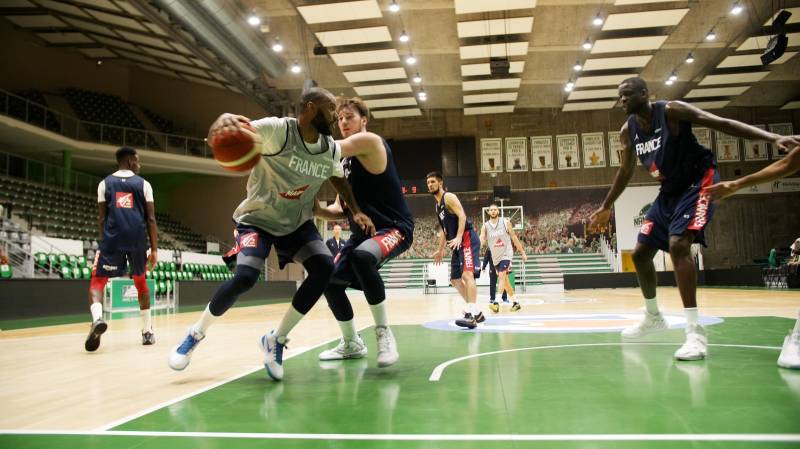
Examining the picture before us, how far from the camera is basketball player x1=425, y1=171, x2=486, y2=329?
237 inches

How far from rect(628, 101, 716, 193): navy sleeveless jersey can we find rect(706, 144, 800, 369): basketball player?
1.99 feet

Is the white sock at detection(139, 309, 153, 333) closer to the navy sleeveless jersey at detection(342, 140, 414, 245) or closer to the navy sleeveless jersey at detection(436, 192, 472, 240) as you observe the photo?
the navy sleeveless jersey at detection(342, 140, 414, 245)

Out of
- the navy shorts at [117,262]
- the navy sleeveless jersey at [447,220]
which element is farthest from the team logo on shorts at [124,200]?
the navy sleeveless jersey at [447,220]

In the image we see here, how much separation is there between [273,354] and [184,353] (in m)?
0.51

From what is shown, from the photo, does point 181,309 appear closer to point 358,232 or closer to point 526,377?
point 358,232

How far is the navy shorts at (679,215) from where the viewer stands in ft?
10.9

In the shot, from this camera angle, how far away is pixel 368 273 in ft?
10.7

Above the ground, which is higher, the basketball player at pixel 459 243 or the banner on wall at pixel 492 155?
the banner on wall at pixel 492 155

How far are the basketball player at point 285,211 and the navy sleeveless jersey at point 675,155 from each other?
207 cm

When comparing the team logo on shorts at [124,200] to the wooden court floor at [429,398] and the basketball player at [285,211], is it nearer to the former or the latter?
the wooden court floor at [429,398]

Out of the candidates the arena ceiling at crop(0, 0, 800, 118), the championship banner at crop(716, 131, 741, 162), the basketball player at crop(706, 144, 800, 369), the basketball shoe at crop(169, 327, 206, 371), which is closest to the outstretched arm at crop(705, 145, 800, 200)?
the basketball player at crop(706, 144, 800, 369)

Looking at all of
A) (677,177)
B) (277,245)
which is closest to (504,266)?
(677,177)

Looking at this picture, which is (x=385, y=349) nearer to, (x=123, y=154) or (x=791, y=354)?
(x=791, y=354)

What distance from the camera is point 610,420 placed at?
1.97 m
